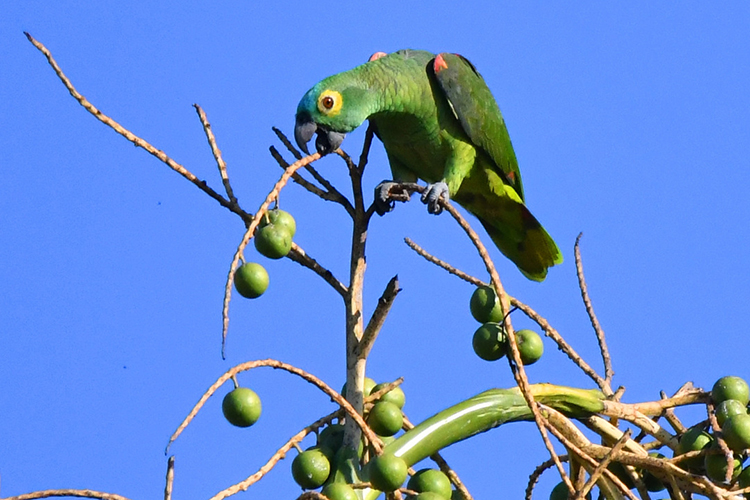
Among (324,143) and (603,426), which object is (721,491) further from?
(324,143)

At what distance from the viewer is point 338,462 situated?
6.98 ft

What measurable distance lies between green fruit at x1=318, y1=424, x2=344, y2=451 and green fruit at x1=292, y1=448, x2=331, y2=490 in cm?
12

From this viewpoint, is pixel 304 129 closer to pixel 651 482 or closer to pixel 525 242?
pixel 525 242

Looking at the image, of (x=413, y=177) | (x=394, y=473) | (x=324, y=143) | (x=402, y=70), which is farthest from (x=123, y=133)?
(x=413, y=177)

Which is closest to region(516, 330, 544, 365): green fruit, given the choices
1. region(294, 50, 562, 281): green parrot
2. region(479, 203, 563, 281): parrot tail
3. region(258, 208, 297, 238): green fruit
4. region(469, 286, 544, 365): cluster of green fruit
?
region(469, 286, 544, 365): cluster of green fruit

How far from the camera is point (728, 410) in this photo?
2225mm

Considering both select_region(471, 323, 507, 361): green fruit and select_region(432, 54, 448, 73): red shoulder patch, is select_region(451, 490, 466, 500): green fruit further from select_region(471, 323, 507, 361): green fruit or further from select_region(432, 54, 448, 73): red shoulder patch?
select_region(432, 54, 448, 73): red shoulder patch

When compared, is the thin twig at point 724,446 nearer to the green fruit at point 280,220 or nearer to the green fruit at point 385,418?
the green fruit at point 385,418

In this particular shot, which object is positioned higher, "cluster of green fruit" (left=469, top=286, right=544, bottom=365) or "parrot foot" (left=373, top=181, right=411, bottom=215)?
"parrot foot" (left=373, top=181, right=411, bottom=215)

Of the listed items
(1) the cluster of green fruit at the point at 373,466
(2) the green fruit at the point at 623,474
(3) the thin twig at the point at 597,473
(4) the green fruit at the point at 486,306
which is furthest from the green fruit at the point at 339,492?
(2) the green fruit at the point at 623,474

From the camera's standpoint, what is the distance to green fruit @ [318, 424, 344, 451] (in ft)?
7.23

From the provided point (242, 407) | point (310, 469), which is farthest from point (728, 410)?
point (242, 407)

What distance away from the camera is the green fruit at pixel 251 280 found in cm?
215

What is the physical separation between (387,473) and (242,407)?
15.0 inches
